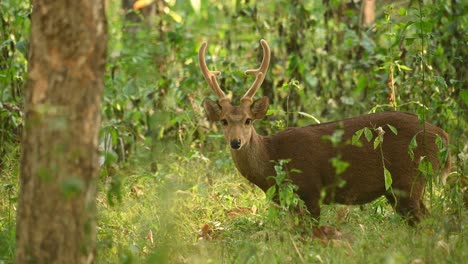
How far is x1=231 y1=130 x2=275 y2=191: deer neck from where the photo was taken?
256 inches

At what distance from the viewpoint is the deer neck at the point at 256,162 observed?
21.4 feet

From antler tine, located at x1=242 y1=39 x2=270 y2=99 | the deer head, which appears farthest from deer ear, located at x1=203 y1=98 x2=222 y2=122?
antler tine, located at x1=242 y1=39 x2=270 y2=99

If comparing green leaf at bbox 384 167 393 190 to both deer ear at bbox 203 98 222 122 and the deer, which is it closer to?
the deer

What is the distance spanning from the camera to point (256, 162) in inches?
257

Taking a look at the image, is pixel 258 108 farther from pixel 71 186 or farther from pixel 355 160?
pixel 71 186

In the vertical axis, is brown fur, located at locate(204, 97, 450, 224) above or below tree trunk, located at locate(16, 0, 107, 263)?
below

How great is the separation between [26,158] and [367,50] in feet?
19.4

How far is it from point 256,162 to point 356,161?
81 cm

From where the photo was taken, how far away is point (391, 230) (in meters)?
5.66

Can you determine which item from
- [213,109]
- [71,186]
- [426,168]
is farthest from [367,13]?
[71,186]

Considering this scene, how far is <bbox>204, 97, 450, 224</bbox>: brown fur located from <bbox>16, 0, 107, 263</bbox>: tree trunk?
2637 mm

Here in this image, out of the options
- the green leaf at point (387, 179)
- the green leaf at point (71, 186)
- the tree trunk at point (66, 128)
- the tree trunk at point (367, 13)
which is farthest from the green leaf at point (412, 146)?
the tree trunk at point (367, 13)

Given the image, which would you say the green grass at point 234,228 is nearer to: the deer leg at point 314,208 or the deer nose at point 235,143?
the deer leg at point 314,208

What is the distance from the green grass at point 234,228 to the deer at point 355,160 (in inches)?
7.0
